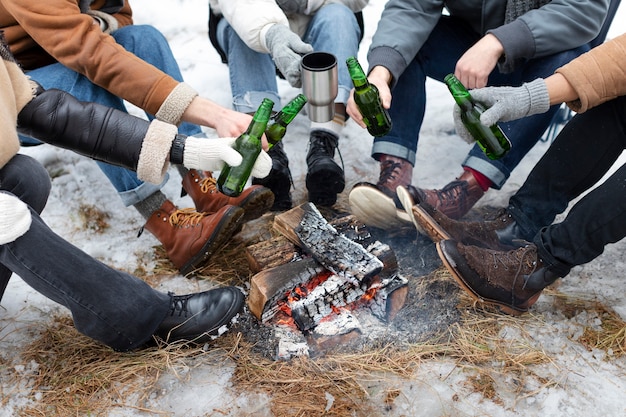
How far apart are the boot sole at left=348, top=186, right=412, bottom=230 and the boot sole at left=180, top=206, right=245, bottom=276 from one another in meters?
0.55

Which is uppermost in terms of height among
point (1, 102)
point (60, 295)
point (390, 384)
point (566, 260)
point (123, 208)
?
point (1, 102)

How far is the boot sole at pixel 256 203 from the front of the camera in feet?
8.29

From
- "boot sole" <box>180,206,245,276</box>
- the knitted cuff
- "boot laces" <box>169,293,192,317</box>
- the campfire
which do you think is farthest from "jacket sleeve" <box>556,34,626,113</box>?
"boot laces" <box>169,293,192,317</box>

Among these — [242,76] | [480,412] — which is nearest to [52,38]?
[242,76]

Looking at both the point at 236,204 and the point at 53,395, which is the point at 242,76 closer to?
the point at 236,204

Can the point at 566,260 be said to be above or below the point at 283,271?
above

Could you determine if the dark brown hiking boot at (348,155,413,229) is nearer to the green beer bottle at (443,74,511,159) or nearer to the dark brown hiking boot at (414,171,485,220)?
the dark brown hiking boot at (414,171,485,220)

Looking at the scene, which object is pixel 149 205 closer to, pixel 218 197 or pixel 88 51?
pixel 218 197

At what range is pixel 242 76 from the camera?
117 inches

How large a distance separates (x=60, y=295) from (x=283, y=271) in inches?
34.2

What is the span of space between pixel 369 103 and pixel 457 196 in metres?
0.63

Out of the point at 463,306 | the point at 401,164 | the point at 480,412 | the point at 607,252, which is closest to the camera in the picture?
the point at 480,412

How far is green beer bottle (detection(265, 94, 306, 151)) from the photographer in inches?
90.4

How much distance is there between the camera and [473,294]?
2197 mm
